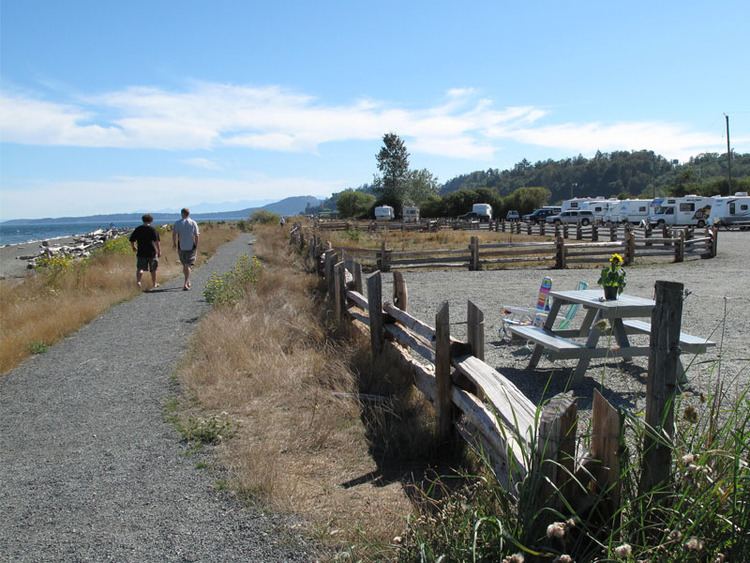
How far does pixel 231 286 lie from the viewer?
11.8 m

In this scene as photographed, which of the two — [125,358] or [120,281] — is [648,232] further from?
[125,358]

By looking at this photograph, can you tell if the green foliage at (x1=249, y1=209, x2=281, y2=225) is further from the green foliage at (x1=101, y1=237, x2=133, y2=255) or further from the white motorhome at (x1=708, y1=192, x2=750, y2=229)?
the green foliage at (x1=101, y1=237, x2=133, y2=255)

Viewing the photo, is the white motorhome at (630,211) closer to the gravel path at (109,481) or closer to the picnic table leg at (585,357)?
the picnic table leg at (585,357)

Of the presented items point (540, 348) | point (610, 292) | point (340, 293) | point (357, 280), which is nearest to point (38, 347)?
point (340, 293)

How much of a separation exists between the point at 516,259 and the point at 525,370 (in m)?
15.2

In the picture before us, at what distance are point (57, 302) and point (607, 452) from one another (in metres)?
11.1

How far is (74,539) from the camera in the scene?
11.0 feet

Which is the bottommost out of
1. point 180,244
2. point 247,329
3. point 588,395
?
point 588,395

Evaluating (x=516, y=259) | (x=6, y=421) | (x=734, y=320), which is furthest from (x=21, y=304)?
(x=516, y=259)

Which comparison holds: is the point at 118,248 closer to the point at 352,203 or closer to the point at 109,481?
the point at 109,481

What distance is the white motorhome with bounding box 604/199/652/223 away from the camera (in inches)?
1891

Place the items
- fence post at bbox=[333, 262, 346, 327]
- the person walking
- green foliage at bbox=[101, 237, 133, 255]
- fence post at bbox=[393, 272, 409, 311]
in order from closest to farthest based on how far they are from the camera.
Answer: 1. fence post at bbox=[393, 272, 409, 311]
2. fence post at bbox=[333, 262, 346, 327]
3. the person walking
4. green foliage at bbox=[101, 237, 133, 255]

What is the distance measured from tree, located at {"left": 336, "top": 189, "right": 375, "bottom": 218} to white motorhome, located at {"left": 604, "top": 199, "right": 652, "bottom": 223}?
4877cm

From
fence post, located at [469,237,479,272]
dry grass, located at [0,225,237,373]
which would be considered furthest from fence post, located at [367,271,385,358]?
fence post, located at [469,237,479,272]
